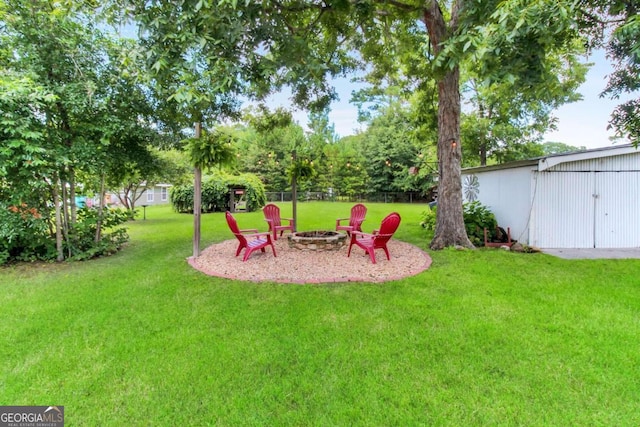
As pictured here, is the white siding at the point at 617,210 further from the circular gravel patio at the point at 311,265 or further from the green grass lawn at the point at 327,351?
the circular gravel patio at the point at 311,265

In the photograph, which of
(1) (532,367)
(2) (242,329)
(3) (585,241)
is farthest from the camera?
(3) (585,241)

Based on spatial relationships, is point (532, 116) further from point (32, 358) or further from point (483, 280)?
point (32, 358)

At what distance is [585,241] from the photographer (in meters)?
6.40

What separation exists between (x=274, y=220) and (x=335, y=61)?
4.32 meters

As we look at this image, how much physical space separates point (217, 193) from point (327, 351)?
14.8 meters

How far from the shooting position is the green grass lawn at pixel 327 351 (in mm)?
A: 1757

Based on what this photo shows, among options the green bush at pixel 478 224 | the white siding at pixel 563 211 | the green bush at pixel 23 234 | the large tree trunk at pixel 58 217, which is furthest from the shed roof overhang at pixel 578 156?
the green bush at pixel 23 234

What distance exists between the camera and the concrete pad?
5531mm

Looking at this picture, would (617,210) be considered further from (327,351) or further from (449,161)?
(327,351)

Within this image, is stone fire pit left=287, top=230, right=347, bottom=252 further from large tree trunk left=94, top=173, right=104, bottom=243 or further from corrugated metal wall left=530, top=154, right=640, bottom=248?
corrugated metal wall left=530, top=154, right=640, bottom=248

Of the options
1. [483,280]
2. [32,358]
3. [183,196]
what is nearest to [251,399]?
[32,358]

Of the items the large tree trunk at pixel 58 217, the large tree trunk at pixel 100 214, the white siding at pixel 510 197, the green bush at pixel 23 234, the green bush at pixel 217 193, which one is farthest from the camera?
the green bush at pixel 217 193

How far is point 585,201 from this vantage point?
6.34 metres

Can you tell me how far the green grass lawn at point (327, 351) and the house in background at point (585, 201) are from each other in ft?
7.72
